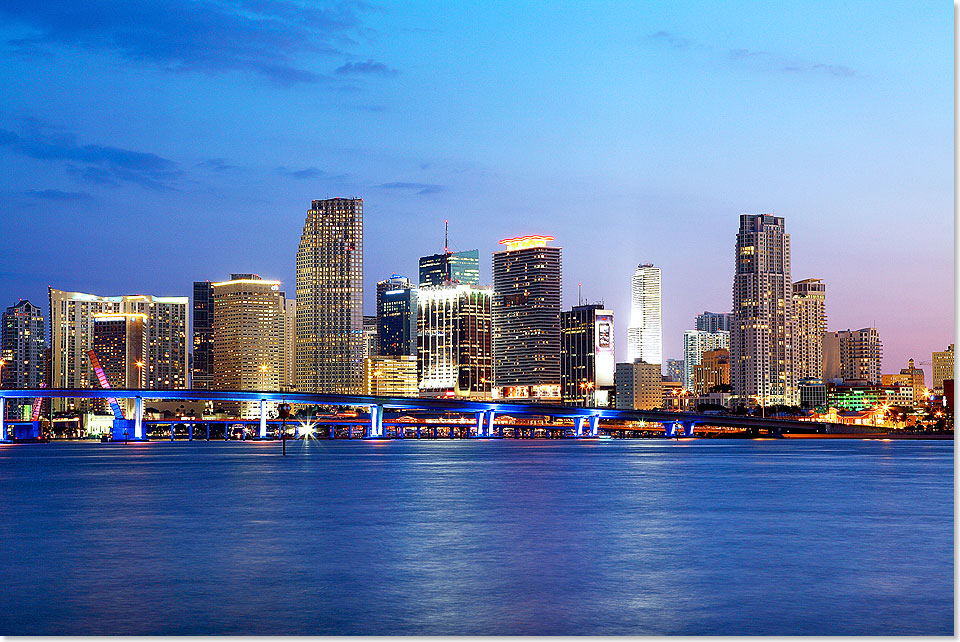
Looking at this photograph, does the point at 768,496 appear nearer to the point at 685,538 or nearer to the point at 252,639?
the point at 685,538

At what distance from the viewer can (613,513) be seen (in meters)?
51.7

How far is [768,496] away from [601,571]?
33555 mm

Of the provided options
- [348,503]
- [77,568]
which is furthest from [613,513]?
[77,568]

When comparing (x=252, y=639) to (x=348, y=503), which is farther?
(x=348, y=503)

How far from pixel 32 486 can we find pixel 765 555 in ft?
173

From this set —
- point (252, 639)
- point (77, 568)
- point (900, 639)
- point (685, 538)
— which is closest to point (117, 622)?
point (252, 639)

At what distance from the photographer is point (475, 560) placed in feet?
113

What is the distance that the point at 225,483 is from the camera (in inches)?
2972

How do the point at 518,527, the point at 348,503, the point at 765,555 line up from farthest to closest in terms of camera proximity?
the point at 348,503 → the point at 518,527 → the point at 765,555

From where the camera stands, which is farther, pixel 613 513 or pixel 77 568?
pixel 613 513

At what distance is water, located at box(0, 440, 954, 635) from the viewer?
2481cm

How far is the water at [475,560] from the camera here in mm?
24812

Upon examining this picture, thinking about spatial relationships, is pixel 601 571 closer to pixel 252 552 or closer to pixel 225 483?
pixel 252 552

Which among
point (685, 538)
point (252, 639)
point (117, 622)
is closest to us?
point (252, 639)
